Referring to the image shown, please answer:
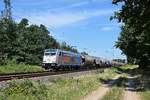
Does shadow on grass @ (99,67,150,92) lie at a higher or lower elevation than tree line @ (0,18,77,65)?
lower

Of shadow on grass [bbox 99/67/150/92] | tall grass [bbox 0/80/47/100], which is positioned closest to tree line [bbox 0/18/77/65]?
shadow on grass [bbox 99/67/150/92]

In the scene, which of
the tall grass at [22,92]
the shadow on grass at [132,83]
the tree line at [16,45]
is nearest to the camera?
the tall grass at [22,92]

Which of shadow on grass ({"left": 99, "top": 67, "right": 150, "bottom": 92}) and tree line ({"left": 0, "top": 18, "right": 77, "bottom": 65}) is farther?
tree line ({"left": 0, "top": 18, "right": 77, "bottom": 65})

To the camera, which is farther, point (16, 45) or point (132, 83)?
point (16, 45)

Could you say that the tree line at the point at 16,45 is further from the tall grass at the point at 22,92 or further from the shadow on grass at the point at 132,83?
the tall grass at the point at 22,92

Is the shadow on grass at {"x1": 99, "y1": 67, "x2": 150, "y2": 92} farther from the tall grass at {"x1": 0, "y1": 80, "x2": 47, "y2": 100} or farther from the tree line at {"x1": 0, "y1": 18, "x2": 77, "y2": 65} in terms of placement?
the tree line at {"x1": 0, "y1": 18, "x2": 77, "y2": 65}

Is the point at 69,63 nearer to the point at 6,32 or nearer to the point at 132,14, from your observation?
the point at 6,32

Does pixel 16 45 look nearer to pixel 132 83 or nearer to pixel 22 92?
pixel 132 83

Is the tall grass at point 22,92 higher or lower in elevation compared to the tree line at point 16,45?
lower

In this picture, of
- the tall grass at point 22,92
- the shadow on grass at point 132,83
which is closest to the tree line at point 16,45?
the shadow on grass at point 132,83

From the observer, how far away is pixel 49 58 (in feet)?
196

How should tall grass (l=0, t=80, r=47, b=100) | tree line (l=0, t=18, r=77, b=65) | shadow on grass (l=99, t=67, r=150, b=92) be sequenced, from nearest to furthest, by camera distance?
tall grass (l=0, t=80, r=47, b=100)
shadow on grass (l=99, t=67, r=150, b=92)
tree line (l=0, t=18, r=77, b=65)

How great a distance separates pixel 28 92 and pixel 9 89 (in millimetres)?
1039

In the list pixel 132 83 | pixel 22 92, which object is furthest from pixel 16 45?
pixel 22 92
